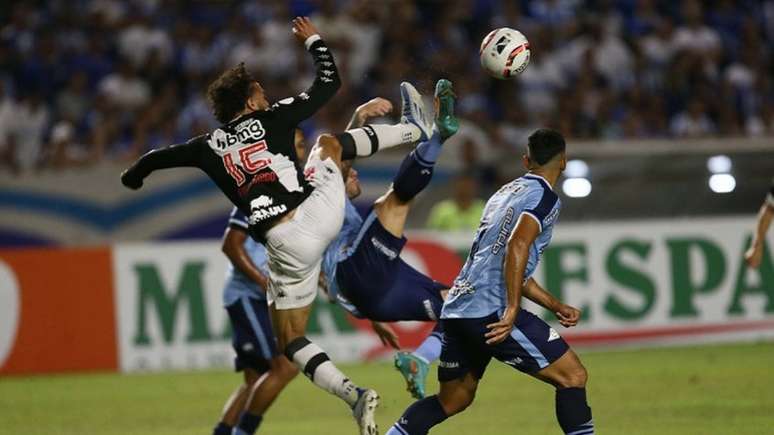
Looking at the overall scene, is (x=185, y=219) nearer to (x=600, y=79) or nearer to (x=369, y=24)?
(x=369, y=24)

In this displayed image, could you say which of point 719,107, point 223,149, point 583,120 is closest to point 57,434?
point 223,149

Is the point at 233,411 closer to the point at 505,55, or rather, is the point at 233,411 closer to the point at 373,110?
the point at 373,110

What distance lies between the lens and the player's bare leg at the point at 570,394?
7355mm

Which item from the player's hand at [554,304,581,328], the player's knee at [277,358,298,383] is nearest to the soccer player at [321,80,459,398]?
the player's knee at [277,358,298,383]

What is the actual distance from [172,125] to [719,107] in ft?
23.1

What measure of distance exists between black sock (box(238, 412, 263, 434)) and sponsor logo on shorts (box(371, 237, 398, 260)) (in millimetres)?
1446

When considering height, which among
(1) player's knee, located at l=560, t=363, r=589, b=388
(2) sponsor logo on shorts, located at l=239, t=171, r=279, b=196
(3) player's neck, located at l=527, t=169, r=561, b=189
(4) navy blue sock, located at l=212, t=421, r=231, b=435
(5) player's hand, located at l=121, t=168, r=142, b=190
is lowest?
(4) navy blue sock, located at l=212, t=421, r=231, b=435

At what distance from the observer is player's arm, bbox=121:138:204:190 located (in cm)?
831

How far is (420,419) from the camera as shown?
25.2 ft

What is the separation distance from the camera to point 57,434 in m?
10.7

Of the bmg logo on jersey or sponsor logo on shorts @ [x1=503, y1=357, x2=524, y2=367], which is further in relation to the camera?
the bmg logo on jersey

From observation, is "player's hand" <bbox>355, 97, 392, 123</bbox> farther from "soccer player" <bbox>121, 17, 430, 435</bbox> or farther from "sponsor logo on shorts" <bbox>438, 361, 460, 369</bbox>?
"sponsor logo on shorts" <bbox>438, 361, 460, 369</bbox>

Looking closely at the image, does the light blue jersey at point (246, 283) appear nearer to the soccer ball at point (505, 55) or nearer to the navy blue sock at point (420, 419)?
the soccer ball at point (505, 55)

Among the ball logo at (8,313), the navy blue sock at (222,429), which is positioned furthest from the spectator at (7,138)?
the navy blue sock at (222,429)
